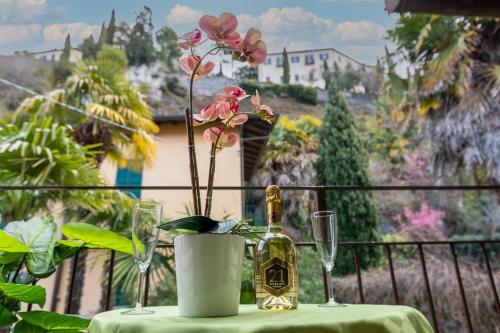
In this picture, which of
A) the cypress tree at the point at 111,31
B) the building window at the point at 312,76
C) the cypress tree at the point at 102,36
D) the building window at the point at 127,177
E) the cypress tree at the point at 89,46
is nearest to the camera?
the building window at the point at 127,177

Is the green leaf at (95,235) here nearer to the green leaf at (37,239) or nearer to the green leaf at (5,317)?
the green leaf at (37,239)

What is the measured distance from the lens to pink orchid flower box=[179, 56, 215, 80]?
76 centimetres

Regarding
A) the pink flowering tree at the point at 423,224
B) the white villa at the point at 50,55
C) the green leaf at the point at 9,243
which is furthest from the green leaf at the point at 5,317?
the white villa at the point at 50,55

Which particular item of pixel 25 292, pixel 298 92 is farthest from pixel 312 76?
pixel 25 292

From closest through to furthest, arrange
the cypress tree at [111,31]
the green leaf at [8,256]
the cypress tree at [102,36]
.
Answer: the green leaf at [8,256]
the cypress tree at [102,36]
the cypress tree at [111,31]

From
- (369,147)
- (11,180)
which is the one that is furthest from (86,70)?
(369,147)

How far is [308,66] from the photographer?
1403cm

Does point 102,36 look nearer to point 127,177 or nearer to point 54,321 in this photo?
point 127,177

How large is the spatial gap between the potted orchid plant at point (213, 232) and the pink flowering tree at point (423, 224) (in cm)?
910

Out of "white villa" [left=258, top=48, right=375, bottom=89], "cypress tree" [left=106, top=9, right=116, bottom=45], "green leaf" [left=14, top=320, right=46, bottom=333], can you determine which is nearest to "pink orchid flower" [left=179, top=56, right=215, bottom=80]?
"green leaf" [left=14, top=320, right=46, bottom=333]

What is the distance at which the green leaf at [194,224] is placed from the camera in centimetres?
58

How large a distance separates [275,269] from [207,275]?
0.16 metres

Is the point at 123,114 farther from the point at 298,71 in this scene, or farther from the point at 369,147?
the point at 298,71

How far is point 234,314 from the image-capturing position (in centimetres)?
62
